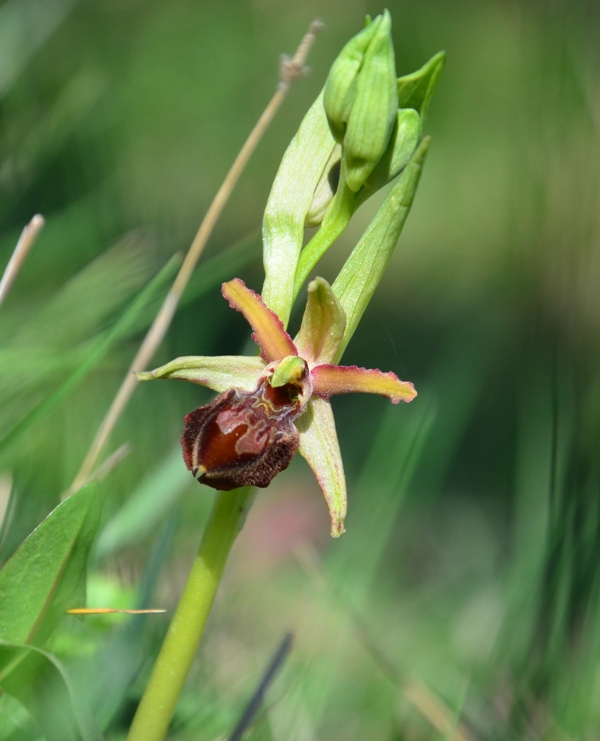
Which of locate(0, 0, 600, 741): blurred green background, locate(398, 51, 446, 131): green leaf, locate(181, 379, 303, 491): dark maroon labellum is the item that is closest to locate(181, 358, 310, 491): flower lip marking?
locate(181, 379, 303, 491): dark maroon labellum

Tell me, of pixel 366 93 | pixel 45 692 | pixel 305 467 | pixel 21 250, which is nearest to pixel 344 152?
pixel 366 93

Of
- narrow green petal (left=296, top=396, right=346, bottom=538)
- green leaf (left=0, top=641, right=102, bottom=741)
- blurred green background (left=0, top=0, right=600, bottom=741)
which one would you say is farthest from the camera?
blurred green background (left=0, top=0, right=600, bottom=741)

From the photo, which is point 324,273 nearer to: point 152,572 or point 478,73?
point 478,73

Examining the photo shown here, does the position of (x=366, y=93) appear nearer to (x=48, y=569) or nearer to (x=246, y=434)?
(x=246, y=434)

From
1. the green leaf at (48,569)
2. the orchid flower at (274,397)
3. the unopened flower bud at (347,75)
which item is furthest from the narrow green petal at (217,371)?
the unopened flower bud at (347,75)

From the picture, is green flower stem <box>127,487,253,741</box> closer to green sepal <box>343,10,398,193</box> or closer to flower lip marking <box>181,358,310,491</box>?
flower lip marking <box>181,358,310,491</box>

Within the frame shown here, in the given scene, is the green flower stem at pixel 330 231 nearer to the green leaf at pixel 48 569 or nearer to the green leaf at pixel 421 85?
the green leaf at pixel 421 85
